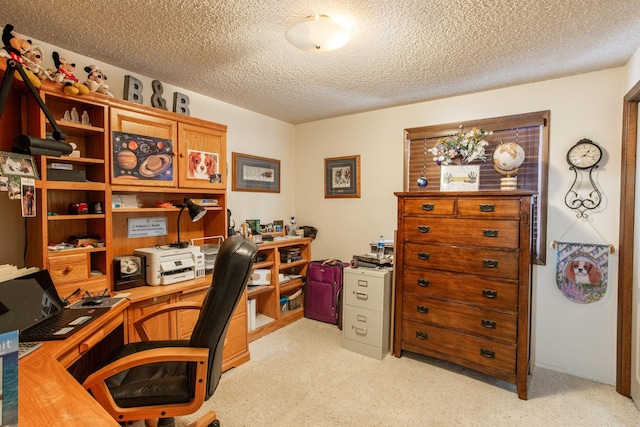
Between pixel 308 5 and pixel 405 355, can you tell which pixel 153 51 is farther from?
pixel 405 355

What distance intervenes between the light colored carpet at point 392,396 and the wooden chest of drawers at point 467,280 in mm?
161

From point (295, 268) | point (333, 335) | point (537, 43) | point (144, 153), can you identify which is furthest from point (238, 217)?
point (537, 43)

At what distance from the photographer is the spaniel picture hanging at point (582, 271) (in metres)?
2.39

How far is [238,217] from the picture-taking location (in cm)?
343

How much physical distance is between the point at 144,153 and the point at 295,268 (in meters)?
2.24

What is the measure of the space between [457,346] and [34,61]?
11.1 ft

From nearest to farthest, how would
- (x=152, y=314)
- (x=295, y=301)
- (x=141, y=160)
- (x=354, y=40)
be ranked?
(x=152, y=314)
(x=354, y=40)
(x=141, y=160)
(x=295, y=301)

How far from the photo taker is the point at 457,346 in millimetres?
2451

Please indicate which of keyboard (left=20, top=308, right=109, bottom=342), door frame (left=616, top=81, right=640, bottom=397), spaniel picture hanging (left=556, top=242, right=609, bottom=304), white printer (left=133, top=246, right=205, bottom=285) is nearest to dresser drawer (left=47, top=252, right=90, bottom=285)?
keyboard (left=20, top=308, right=109, bottom=342)

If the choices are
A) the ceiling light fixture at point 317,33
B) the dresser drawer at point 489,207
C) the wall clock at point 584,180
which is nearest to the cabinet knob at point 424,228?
the dresser drawer at point 489,207

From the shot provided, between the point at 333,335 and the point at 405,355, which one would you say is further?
the point at 333,335

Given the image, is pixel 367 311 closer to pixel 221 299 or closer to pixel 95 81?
pixel 221 299

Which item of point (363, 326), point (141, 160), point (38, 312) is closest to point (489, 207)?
point (363, 326)

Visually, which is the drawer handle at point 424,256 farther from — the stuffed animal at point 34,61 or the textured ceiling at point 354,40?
the stuffed animal at point 34,61
